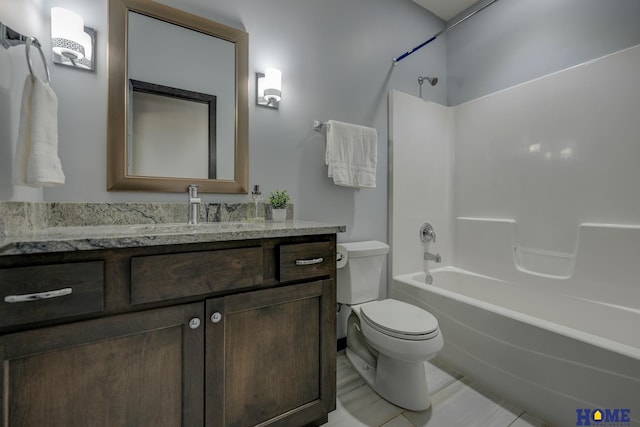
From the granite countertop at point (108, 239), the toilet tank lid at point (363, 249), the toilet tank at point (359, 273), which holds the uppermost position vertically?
the granite countertop at point (108, 239)

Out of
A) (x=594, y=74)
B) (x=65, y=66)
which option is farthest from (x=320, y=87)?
(x=594, y=74)

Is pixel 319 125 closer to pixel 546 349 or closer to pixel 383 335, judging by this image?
pixel 383 335

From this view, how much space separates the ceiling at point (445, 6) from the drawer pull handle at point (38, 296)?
2.94m

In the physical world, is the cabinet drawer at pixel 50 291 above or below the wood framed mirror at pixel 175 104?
below

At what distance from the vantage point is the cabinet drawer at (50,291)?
0.66 meters

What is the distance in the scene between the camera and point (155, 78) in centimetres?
132

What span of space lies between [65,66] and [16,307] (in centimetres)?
104

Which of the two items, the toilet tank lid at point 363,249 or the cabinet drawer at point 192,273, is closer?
the cabinet drawer at point 192,273

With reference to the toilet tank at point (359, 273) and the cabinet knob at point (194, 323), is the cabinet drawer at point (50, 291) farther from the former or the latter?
the toilet tank at point (359, 273)

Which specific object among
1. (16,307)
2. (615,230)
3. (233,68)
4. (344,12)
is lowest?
(16,307)

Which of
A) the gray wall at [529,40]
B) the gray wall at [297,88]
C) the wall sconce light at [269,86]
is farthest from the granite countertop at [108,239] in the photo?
the gray wall at [529,40]

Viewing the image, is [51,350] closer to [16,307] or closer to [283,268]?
[16,307]

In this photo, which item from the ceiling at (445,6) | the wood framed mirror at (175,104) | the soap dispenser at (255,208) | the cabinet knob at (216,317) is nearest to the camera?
the cabinet knob at (216,317)

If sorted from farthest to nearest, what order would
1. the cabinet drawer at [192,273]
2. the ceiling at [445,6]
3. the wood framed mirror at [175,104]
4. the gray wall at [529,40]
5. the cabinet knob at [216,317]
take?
the ceiling at [445,6] < the gray wall at [529,40] < the wood framed mirror at [175,104] < the cabinet knob at [216,317] < the cabinet drawer at [192,273]
